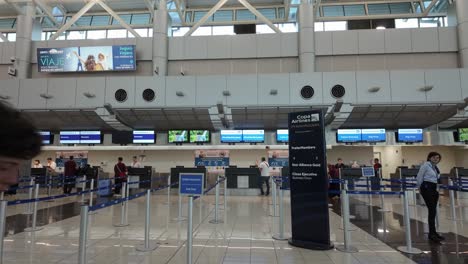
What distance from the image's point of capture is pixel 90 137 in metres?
16.2

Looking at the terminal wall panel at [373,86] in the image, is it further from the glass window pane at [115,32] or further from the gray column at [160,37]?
the glass window pane at [115,32]

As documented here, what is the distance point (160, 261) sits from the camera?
16.6ft

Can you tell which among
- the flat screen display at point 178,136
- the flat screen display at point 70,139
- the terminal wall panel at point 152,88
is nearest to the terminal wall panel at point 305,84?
the flat screen display at point 178,136

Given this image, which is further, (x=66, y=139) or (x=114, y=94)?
(x=66, y=139)

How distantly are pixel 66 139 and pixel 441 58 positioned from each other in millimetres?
19266

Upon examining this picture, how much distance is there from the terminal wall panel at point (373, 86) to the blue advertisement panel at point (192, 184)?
423 inches

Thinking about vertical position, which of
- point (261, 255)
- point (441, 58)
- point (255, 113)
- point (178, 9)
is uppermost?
point (178, 9)

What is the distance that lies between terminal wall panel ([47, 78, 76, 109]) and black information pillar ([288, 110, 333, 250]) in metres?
11.9

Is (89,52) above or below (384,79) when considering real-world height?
above

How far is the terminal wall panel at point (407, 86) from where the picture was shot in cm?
1327

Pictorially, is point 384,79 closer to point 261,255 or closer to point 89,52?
point 261,255

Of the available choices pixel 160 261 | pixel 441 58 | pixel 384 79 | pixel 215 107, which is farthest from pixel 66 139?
pixel 441 58

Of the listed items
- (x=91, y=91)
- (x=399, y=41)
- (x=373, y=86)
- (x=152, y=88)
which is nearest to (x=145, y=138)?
(x=152, y=88)

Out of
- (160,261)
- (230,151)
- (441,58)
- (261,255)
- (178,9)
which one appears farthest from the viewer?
(178,9)
